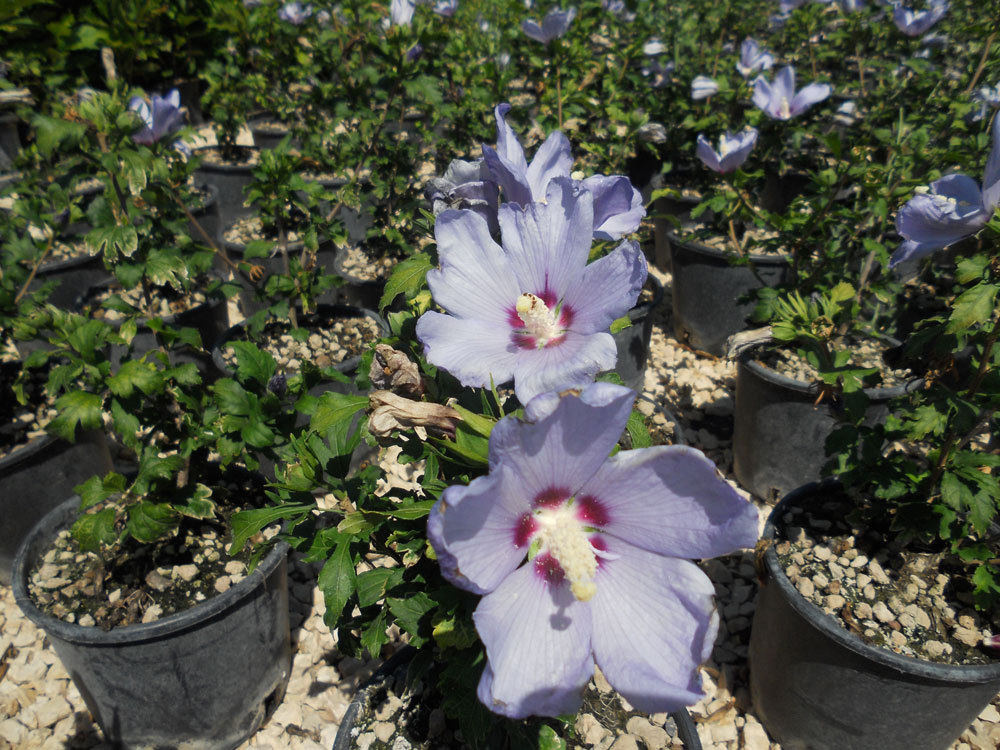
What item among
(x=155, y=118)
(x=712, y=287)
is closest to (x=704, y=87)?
(x=712, y=287)

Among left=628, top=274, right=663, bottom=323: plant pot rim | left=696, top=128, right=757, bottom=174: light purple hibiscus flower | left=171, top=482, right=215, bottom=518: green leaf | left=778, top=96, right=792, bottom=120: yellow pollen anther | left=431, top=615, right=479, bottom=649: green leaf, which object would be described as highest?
left=778, top=96, right=792, bottom=120: yellow pollen anther

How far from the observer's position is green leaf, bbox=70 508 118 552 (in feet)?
6.12

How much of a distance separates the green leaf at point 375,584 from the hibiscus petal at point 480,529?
1.51ft

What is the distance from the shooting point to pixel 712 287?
405cm

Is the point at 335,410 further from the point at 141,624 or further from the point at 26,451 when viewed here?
the point at 26,451

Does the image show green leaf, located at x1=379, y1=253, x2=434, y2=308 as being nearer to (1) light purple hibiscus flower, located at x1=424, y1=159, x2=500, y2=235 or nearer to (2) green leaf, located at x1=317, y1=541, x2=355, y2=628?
(1) light purple hibiscus flower, located at x1=424, y1=159, x2=500, y2=235

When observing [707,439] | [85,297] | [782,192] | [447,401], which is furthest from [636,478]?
[782,192]

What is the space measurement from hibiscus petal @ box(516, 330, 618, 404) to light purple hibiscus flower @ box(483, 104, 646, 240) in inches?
12.7

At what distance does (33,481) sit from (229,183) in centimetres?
407

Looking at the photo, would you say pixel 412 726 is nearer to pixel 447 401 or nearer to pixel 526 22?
pixel 447 401

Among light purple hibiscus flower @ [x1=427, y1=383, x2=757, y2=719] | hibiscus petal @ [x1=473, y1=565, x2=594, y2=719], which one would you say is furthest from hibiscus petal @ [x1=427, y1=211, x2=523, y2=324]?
hibiscus petal @ [x1=473, y1=565, x2=594, y2=719]

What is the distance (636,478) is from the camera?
3.11ft

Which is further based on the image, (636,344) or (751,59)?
(751,59)

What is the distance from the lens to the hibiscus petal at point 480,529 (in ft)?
2.68
